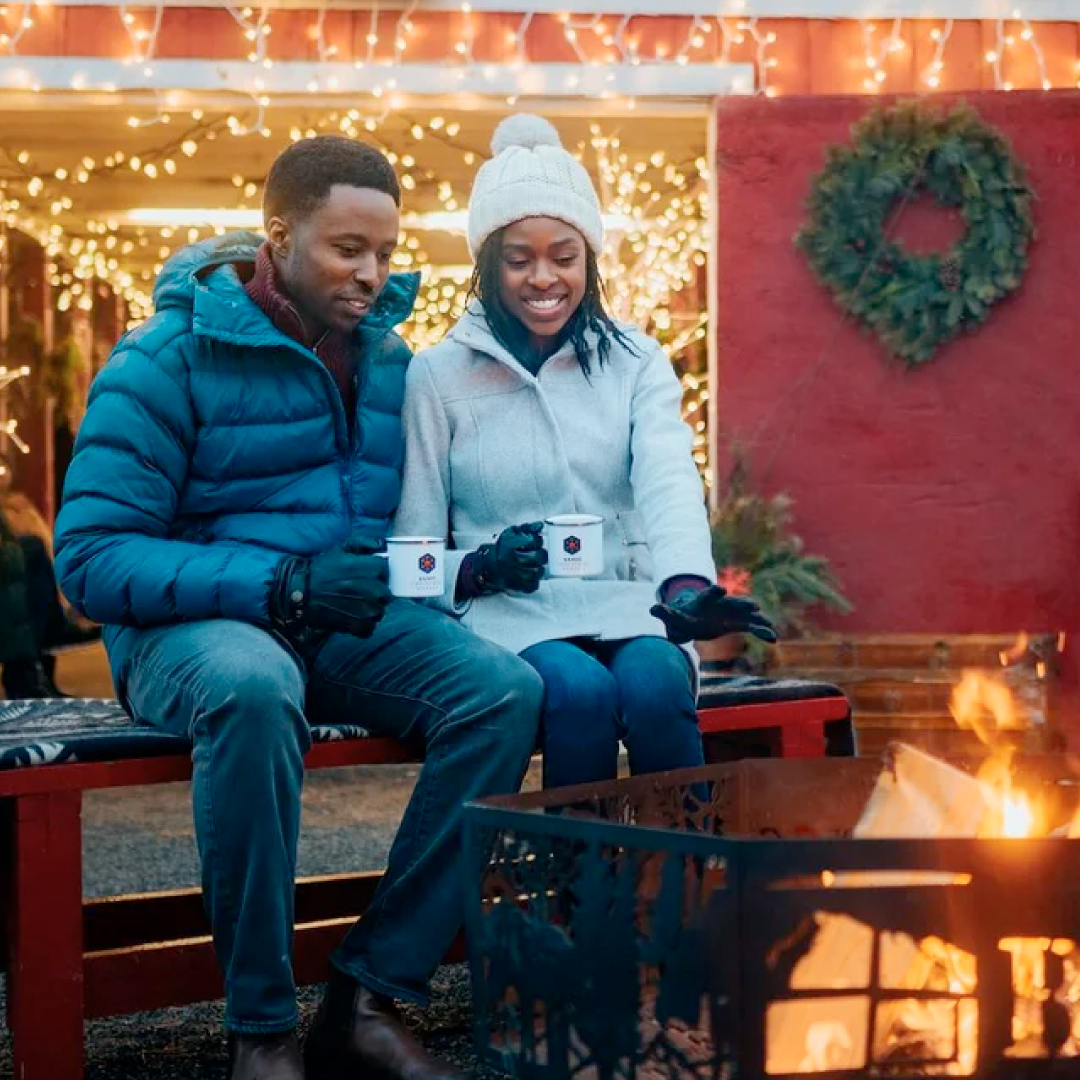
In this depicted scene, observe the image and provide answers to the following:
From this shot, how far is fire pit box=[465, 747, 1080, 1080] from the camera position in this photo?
1916mm

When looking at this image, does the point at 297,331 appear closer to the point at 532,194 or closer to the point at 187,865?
the point at 532,194

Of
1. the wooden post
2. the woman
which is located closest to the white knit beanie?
the woman

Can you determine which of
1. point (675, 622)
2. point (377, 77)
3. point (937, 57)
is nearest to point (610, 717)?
point (675, 622)

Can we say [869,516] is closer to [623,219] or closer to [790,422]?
[790,422]

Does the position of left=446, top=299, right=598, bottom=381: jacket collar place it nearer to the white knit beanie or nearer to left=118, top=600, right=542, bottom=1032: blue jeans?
the white knit beanie

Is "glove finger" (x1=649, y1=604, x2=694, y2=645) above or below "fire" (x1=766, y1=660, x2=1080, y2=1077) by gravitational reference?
above

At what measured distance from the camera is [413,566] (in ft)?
9.18

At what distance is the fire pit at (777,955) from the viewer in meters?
1.92

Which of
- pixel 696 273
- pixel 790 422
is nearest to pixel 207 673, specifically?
pixel 790 422

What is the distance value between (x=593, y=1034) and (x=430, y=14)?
5.38m

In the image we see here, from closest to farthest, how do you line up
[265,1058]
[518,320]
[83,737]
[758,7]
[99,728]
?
[265,1058] < [83,737] < [99,728] < [518,320] < [758,7]

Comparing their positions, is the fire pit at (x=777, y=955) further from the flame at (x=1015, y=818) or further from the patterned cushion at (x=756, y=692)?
the patterned cushion at (x=756, y=692)

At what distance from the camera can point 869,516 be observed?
21.6 ft

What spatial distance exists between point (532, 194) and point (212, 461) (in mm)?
772
